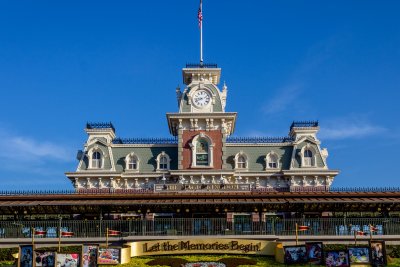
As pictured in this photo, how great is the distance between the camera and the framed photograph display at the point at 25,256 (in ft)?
98.5

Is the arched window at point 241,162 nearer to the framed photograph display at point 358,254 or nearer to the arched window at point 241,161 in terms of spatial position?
the arched window at point 241,161

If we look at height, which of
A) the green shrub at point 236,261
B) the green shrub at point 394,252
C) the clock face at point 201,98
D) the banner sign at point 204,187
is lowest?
the green shrub at point 236,261

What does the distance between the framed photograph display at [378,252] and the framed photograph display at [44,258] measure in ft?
62.0

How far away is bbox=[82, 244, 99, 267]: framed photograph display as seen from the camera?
101 feet

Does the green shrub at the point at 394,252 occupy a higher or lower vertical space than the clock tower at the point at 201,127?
lower

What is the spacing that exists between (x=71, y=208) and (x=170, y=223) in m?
7.67

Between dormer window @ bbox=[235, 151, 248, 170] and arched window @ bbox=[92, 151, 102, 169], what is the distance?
46.9 feet

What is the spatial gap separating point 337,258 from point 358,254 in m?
1.28

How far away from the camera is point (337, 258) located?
101 feet

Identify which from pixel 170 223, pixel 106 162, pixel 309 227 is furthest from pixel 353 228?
pixel 106 162

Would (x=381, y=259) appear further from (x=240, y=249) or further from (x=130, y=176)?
(x=130, y=176)

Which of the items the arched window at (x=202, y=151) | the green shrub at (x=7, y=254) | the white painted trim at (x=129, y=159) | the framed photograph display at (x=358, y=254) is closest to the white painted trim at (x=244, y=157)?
the arched window at (x=202, y=151)

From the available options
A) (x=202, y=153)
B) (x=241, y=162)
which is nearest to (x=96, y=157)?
(x=202, y=153)

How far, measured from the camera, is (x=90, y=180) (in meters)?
52.0
